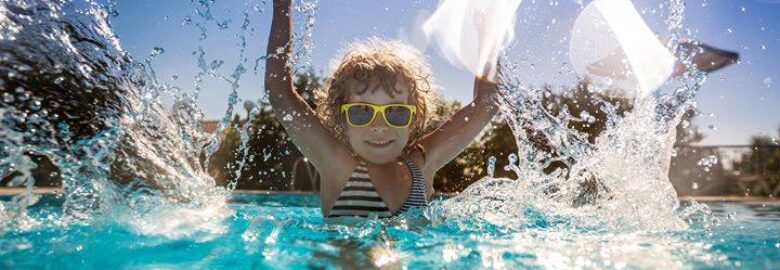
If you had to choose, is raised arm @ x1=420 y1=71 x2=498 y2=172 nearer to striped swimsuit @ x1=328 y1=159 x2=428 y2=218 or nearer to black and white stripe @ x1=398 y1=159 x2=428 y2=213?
black and white stripe @ x1=398 y1=159 x2=428 y2=213

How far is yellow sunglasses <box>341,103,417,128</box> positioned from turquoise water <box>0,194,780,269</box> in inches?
20.6

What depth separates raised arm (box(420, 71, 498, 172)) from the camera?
4.03 meters

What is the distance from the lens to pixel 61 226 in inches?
121

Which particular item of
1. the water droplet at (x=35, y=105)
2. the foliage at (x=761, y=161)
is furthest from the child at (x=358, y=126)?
the foliage at (x=761, y=161)

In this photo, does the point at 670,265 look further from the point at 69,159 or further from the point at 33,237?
the point at 69,159

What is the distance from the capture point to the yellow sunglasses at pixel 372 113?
3469 mm

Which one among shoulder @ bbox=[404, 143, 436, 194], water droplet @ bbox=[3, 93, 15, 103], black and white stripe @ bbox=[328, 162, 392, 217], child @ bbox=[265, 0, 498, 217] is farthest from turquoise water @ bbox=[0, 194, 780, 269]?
water droplet @ bbox=[3, 93, 15, 103]

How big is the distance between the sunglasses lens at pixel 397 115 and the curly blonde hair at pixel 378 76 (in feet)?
0.38

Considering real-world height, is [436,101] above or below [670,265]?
above

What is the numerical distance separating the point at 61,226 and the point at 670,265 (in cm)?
269

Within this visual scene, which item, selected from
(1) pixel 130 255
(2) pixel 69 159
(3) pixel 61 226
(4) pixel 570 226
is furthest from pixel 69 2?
(4) pixel 570 226

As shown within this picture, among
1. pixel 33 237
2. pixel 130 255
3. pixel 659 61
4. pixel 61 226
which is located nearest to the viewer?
pixel 130 255

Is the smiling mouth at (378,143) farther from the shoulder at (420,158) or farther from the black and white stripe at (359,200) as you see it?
the shoulder at (420,158)

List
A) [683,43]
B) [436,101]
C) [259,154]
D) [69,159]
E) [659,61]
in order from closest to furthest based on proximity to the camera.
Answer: [69,159] < [436,101] < [683,43] < [659,61] < [259,154]
